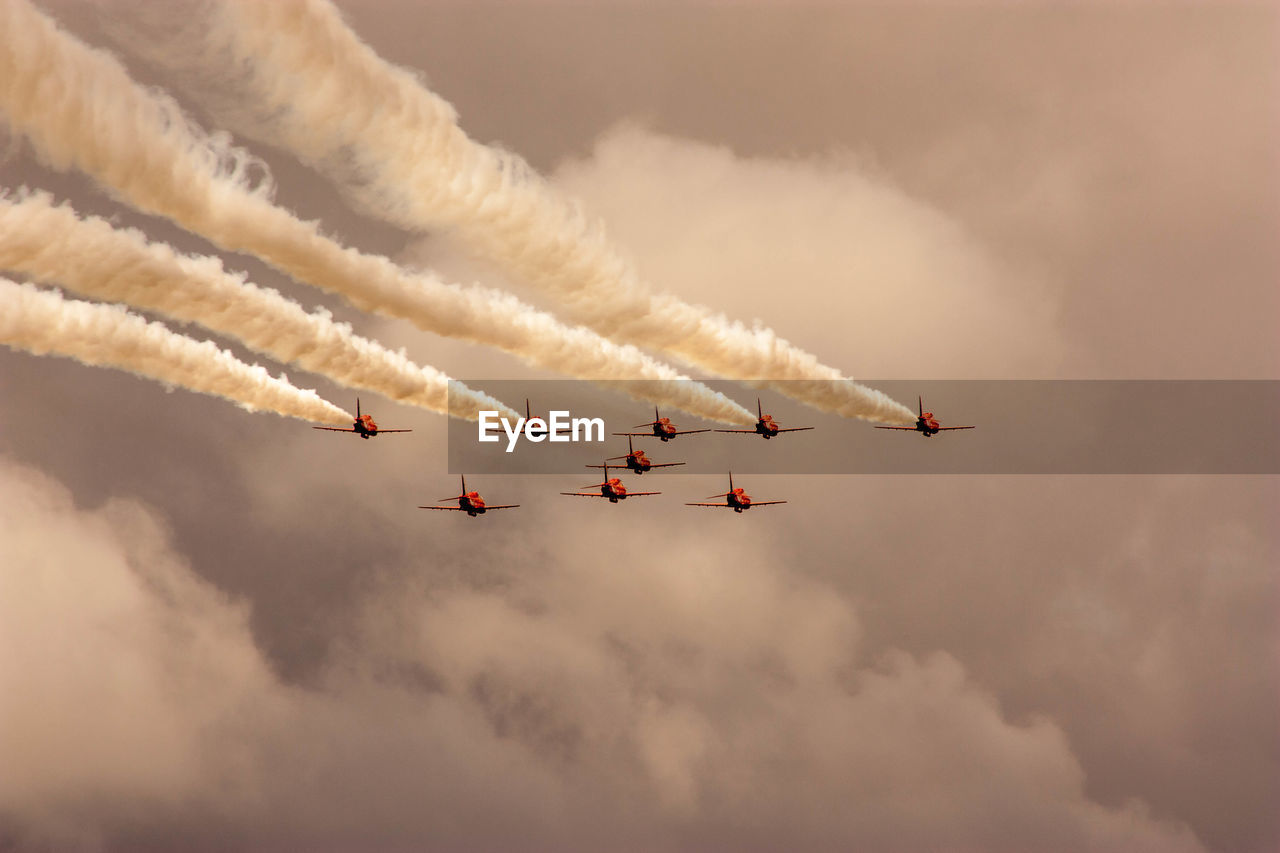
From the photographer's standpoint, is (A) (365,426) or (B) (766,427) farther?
(B) (766,427)

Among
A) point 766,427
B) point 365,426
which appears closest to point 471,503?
point 365,426

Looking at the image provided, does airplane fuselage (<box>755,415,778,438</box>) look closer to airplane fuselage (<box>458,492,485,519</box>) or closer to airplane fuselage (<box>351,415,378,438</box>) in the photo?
airplane fuselage (<box>458,492,485,519</box>)

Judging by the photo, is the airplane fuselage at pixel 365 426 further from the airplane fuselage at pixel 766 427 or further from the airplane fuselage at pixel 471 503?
the airplane fuselage at pixel 766 427

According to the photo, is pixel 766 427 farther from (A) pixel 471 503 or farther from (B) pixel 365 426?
(B) pixel 365 426

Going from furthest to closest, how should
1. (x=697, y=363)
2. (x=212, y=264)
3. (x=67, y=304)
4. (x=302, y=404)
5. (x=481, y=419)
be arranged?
(x=697, y=363) → (x=481, y=419) → (x=302, y=404) → (x=212, y=264) → (x=67, y=304)

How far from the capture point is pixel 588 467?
90750 mm

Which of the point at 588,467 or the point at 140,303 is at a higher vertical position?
the point at 140,303

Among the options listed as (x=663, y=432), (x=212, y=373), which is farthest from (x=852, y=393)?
(x=212, y=373)

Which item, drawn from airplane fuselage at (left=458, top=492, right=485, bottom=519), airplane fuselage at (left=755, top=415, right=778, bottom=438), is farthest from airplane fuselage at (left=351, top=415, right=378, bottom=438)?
airplane fuselage at (left=755, top=415, right=778, bottom=438)

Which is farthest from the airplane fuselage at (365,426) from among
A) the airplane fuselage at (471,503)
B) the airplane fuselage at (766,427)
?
the airplane fuselage at (766,427)

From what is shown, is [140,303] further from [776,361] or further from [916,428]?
[916,428]

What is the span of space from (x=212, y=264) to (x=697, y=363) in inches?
1171

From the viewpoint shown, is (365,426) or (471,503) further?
(471,503)

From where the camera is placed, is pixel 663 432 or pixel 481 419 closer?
pixel 481 419
